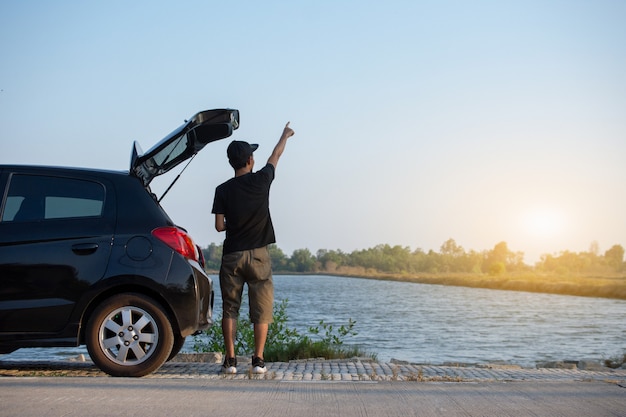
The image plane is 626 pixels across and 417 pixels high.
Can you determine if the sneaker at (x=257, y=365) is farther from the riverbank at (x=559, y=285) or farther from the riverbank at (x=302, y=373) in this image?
the riverbank at (x=559, y=285)

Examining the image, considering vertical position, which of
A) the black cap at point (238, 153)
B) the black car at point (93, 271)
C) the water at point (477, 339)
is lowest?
the water at point (477, 339)

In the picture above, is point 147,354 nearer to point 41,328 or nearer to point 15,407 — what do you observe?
point 41,328

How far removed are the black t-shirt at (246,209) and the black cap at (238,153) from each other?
137 mm

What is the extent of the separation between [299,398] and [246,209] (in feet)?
8.09

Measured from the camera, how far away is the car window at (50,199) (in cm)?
733

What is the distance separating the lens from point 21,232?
7238 millimetres

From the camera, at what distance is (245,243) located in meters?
7.80

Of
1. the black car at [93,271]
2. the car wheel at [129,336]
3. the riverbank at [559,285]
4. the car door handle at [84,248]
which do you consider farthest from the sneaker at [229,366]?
the riverbank at [559,285]

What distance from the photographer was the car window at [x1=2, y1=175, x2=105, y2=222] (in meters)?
7.33

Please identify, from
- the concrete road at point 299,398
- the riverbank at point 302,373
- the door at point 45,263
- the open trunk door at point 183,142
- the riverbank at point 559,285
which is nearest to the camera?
the concrete road at point 299,398

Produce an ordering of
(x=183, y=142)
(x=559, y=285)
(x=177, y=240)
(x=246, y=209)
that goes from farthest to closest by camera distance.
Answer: (x=559, y=285), (x=183, y=142), (x=246, y=209), (x=177, y=240)

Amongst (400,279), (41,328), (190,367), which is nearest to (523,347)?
(190,367)

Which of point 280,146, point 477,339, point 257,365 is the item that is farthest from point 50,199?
point 477,339

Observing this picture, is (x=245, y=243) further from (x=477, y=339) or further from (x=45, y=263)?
(x=477, y=339)
